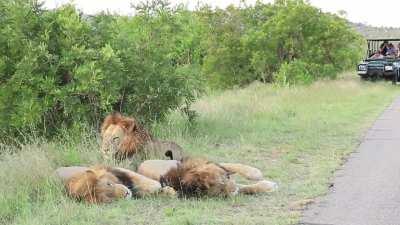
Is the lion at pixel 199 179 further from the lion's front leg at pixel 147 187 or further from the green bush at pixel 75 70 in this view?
the green bush at pixel 75 70

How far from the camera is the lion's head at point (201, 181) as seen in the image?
258 inches

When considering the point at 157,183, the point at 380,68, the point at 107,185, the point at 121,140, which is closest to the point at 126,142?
the point at 121,140

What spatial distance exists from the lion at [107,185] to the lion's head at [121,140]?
1.04m

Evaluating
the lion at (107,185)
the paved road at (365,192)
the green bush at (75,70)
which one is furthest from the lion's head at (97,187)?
the green bush at (75,70)

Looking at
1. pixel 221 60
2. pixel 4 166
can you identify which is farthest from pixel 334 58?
pixel 4 166

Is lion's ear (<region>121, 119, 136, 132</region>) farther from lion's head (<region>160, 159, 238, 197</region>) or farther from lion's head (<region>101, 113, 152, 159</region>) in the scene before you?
lion's head (<region>160, 159, 238, 197</region>)

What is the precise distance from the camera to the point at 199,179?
6551mm

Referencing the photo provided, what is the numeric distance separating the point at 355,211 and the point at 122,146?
312cm

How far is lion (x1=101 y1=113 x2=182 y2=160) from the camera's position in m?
7.97

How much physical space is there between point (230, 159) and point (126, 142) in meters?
1.65

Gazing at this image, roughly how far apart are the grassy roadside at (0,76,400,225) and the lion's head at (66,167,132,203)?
154mm

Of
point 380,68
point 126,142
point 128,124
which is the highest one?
point 128,124

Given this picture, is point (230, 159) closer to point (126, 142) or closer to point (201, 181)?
point (126, 142)

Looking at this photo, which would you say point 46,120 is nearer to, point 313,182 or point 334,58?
point 313,182
